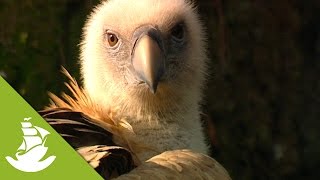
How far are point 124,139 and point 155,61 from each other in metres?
0.17

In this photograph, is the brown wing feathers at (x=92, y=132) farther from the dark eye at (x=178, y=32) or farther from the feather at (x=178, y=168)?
the dark eye at (x=178, y=32)

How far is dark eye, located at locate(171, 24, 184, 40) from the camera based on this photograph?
175 centimetres

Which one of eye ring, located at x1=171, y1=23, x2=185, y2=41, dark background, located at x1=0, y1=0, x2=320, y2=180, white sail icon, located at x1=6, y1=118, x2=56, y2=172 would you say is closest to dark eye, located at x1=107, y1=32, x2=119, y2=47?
eye ring, located at x1=171, y1=23, x2=185, y2=41

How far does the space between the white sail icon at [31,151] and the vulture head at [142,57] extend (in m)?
0.46

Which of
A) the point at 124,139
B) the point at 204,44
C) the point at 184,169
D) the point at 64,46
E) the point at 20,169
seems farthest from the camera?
the point at 64,46

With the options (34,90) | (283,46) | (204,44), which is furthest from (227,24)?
(204,44)

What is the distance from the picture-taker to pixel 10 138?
1131 millimetres

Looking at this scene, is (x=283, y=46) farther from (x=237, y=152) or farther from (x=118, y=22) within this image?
(x=118, y=22)

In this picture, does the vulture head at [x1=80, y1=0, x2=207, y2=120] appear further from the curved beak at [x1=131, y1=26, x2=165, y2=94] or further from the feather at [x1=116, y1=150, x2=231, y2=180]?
the feather at [x1=116, y1=150, x2=231, y2=180]

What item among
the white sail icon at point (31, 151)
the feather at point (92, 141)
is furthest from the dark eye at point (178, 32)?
the white sail icon at point (31, 151)

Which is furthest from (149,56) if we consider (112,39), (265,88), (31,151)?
(265,88)

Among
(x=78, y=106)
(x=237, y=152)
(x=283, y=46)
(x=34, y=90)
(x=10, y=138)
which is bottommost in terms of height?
(x=237, y=152)

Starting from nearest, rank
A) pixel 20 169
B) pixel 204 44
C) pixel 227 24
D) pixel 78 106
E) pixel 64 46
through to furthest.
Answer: pixel 20 169, pixel 78 106, pixel 204 44, pixel 64 46, pixel 227 24

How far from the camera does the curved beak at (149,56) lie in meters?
1.57
